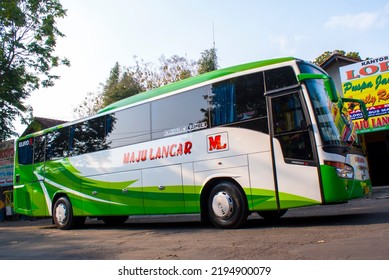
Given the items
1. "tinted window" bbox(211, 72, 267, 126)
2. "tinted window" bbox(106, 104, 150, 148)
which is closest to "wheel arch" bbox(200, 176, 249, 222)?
"tinted window" bbox(211, 72, 267, 126)

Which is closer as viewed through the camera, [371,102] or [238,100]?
[238,100]

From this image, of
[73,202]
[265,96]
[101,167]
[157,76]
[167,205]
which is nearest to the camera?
[265,96]

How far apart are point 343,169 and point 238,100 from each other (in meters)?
2.49

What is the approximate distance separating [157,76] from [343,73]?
20.1 m

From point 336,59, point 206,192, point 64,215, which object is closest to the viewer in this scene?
point 206,192

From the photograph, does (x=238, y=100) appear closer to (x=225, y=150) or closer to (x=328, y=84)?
(x=225, y=150)

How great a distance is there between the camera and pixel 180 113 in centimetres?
864

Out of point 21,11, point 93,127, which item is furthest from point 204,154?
point 21,11

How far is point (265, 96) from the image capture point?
740cm

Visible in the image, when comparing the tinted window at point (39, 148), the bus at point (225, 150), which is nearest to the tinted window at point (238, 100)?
the bus at point (225, 150)

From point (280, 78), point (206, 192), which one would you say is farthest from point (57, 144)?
point (280, 78)

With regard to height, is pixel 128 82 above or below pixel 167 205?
above

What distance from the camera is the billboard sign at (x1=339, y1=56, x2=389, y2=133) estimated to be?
17484mm

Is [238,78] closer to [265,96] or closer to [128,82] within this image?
[265,96]
